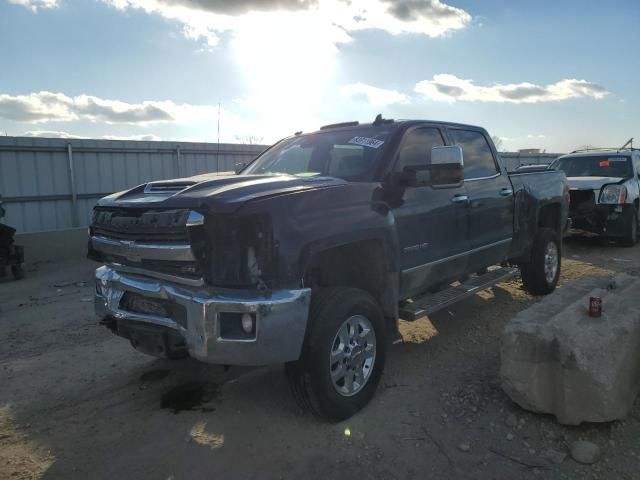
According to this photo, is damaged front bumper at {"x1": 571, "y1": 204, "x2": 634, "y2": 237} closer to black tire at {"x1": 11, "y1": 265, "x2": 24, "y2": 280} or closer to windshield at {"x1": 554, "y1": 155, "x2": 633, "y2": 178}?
windshield at {"x1": 554, "y1": 155, "x2": 633, "y2": 178}

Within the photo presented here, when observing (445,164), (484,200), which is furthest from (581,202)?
(445,164)

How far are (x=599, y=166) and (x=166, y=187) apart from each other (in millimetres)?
9993

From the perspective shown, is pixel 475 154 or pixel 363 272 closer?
pixel 363 272

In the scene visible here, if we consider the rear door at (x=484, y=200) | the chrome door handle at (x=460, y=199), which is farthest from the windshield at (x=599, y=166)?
the chrome door handle at (x=460, y=199)

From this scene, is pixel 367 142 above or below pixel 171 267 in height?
above

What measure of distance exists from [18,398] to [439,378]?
3.27 m

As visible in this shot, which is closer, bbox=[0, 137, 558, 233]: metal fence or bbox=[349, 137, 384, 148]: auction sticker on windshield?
bbox=[349, 137, 384, 148]: auction sticker on windshield

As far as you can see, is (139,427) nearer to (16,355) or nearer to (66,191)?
(16,355)

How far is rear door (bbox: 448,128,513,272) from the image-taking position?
4.77 meters

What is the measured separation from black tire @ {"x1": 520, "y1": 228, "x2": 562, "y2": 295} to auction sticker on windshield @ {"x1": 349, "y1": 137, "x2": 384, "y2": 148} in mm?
3079

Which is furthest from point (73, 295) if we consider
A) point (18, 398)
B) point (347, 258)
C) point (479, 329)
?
point (479, 329)

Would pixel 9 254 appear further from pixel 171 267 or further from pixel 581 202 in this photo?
pixel 581 202

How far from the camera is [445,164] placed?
12.3 ft

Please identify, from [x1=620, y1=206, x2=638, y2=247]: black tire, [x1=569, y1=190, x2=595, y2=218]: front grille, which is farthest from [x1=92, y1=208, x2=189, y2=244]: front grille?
[x1=620, y1=206, x2=638, y2=247]: black tire
